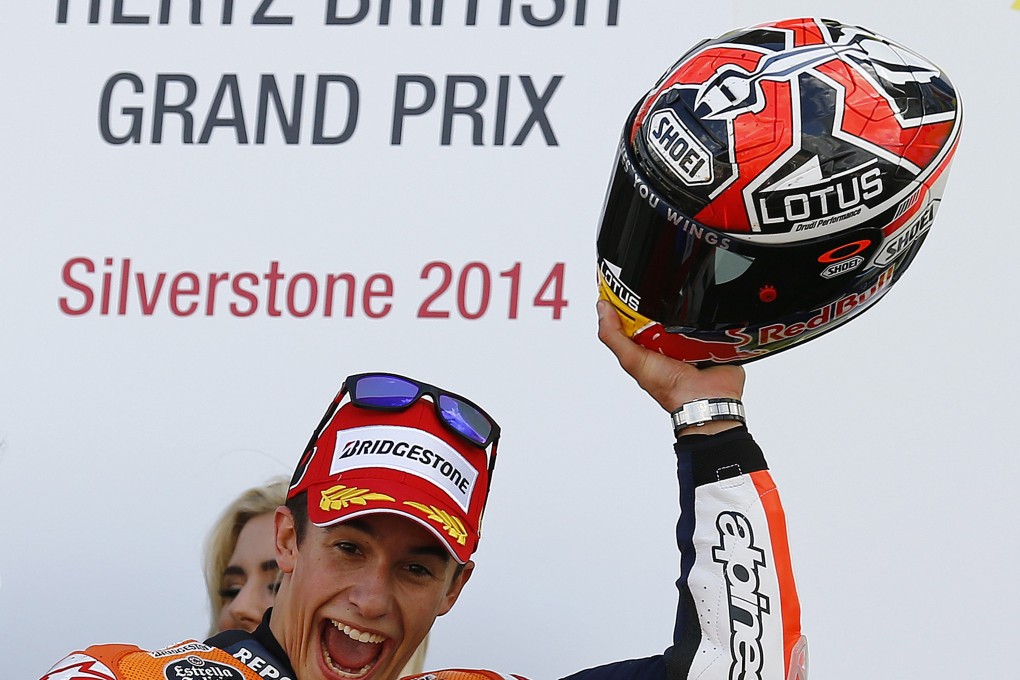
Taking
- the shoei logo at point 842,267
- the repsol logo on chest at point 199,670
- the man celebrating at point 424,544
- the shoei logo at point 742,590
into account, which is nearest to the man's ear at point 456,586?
the man celebrating at point 424,544

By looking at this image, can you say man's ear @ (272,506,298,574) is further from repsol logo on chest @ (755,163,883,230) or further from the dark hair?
repsol logo on chest @ (755,163,883,230)

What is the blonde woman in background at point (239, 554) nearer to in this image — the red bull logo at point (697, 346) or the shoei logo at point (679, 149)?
the red bull logo at point (697, 346)

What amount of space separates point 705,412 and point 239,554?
28.1 inches

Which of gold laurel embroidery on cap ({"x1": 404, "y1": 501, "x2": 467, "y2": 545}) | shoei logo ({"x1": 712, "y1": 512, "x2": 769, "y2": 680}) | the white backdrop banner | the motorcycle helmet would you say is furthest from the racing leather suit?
the white backdrop banner

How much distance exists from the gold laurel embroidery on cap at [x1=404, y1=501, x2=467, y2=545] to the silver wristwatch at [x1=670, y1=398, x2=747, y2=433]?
258 millimetres

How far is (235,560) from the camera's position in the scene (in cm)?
172

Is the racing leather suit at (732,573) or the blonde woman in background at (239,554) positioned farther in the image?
the blonde woman in background at (239,554)

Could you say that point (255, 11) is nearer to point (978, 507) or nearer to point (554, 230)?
point (554, 230)

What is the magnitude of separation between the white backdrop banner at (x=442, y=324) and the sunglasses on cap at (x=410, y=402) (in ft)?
0.62

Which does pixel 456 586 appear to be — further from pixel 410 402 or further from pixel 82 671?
pixel 82 671

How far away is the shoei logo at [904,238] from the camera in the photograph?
45.3 inches

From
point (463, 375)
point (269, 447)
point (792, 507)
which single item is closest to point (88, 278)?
point (269, 447)

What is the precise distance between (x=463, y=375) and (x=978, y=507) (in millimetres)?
622

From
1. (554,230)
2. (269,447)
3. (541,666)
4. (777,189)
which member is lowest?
(541,666)
